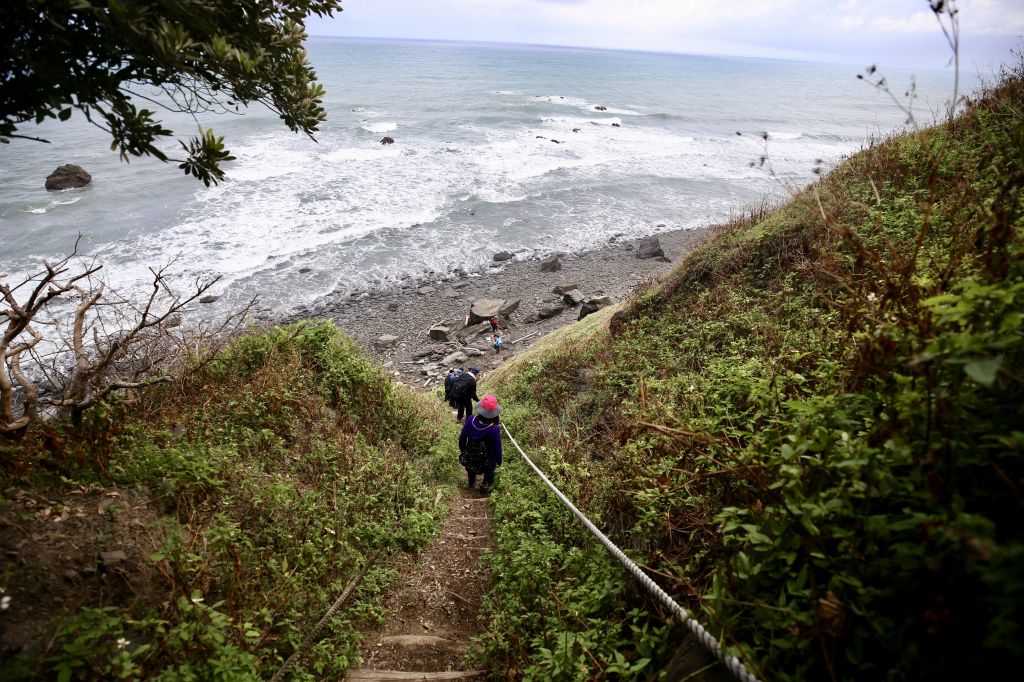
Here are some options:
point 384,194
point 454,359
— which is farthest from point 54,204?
point 454,359

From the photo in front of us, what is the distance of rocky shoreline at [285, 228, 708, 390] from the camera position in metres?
19.7

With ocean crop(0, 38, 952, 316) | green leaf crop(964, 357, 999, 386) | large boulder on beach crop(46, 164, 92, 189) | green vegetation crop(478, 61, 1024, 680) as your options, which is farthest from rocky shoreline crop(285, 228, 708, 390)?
large boulder on beach crop(46, 164, 92, 189)

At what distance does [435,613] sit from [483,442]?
2.71 meters

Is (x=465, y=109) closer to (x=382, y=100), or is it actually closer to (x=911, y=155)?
(x=382, y=100)

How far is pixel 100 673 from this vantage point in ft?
9.68

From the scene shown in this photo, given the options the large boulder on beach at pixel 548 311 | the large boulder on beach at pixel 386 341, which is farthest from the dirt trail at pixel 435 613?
the large boulder on beach at pixel 548 311

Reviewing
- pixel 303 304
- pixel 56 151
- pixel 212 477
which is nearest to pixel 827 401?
pixel 212 477

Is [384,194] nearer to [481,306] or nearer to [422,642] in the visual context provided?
[481,306]

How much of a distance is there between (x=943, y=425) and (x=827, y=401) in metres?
0.78

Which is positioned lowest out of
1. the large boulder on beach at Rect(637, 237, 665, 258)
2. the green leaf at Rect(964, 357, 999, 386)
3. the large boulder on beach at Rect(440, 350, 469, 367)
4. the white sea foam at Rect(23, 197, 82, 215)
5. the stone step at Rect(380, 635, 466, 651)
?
the large boulder on beach at Rect(440, 350, 469, 367)

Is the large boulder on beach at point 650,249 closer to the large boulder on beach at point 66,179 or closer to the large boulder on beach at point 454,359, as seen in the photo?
the large boulder on beach at point 454,359

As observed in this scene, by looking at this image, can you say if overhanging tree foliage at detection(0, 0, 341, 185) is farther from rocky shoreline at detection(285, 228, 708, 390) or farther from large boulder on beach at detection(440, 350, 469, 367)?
large boulder on beach at detection(440, 350, 469, 367)

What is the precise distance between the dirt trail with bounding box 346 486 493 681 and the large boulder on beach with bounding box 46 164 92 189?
131ft

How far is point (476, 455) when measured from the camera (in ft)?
24.7
